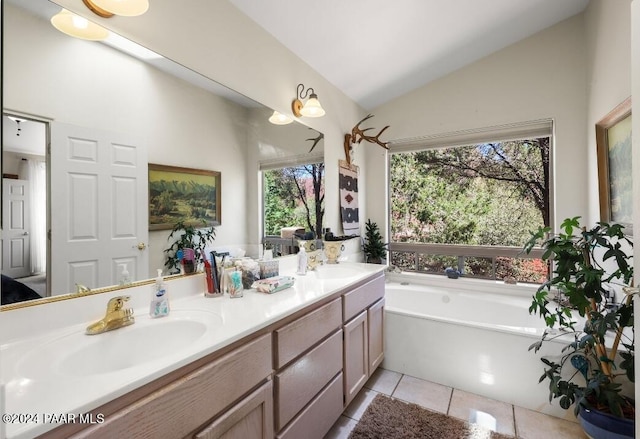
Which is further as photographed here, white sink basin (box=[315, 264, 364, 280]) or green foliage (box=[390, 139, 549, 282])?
green foliage (box=[390, 139, 549, 282])

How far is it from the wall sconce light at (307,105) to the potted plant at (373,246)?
1495mm

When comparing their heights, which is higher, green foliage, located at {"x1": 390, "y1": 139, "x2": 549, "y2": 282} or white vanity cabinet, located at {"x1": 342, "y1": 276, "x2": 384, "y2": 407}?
green foliage, located at {"x1": 390, "y1": 139, "x2": 549, "y2": 282}

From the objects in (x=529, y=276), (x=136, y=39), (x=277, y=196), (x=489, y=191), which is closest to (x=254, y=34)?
(x=136, y=39)

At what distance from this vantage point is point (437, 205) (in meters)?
3.12

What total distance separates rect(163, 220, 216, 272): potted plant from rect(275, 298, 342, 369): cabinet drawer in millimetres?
599

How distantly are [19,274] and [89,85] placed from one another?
693mm

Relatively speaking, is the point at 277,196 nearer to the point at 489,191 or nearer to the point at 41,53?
the point at 41,53

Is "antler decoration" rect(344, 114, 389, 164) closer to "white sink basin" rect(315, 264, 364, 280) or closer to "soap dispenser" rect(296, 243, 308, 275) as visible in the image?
"white sink basin" rect(315, 264, 364, 280)

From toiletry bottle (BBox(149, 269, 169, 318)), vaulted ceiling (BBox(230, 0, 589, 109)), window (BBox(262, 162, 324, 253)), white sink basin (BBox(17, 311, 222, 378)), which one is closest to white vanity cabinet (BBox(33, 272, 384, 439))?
white sink basin (BBox(17, 311, 222, 378))

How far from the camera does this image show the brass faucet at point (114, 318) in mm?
972

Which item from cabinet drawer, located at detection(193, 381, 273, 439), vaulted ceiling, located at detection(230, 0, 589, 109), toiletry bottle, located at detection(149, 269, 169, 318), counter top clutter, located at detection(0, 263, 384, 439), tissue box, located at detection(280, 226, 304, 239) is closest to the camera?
counter top clutter, located at detection(0, 263, 384, 439)

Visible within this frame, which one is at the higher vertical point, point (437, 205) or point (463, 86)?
point (463, 86)

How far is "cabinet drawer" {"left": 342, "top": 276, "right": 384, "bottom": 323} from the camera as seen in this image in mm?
1687

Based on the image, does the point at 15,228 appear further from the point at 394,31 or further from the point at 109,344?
the point at 394,31
